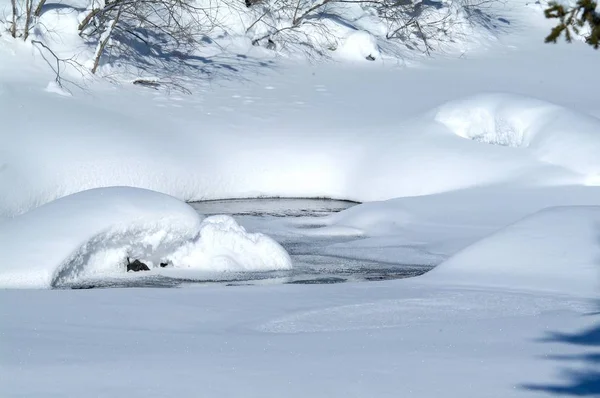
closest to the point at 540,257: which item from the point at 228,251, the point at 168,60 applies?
the point at 228,251

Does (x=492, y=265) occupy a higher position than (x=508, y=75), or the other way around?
(x=508, y=75)

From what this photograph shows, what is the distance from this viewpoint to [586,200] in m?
12.2

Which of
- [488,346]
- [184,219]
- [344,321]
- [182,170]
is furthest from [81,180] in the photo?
[488,346]

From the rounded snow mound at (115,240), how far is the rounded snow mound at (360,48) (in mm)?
10984

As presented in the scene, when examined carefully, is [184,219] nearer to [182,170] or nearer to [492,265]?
[492,265]

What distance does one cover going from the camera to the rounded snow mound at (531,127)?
43.4ft

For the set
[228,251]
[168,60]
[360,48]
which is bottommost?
[228,251]

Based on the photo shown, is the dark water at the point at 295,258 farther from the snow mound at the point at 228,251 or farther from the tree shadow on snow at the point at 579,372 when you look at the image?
the tree shadow on snow at the point at 579,372

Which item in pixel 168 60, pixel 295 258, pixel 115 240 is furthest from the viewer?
pixel 168 60

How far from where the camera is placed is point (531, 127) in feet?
45.8

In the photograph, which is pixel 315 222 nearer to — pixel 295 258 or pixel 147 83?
pixel 295 258

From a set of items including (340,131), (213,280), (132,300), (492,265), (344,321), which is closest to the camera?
(344,321)

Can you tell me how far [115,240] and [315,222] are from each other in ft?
13.3

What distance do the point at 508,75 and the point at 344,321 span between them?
15.2 meters
